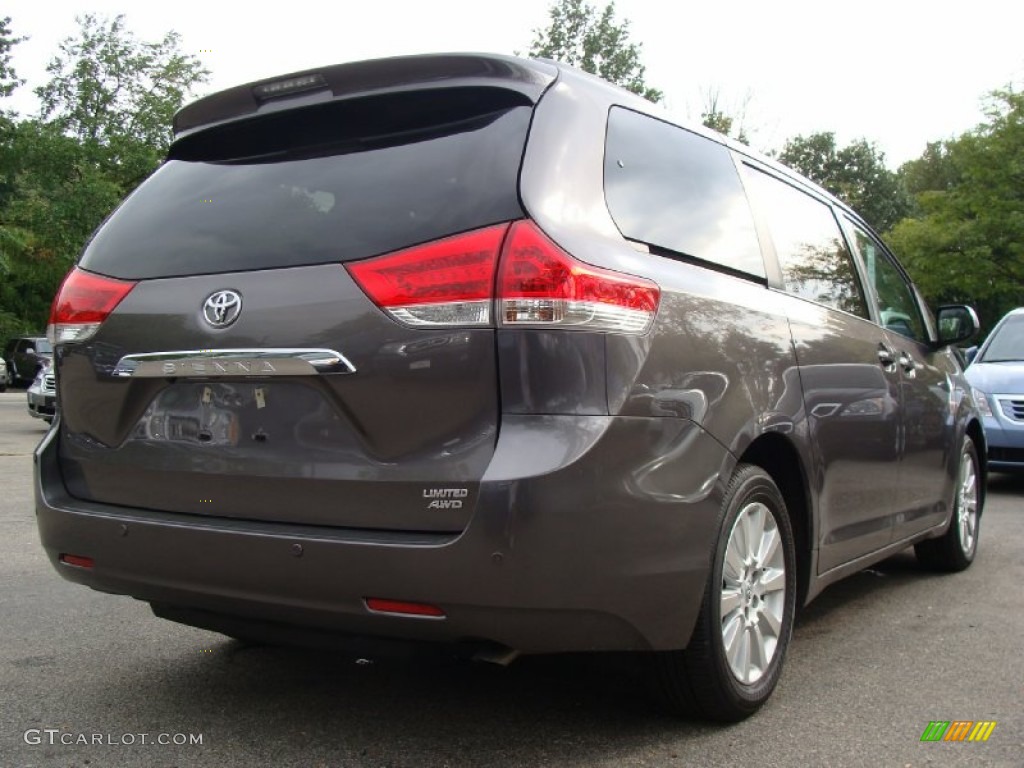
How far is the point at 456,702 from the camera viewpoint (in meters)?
3.16

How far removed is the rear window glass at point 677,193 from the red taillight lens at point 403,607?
1.10 meters

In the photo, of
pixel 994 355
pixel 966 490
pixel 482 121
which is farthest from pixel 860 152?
pixel 482 121

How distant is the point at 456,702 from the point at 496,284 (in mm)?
1475

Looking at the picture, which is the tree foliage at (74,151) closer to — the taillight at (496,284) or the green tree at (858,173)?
the taillight at (496,284)

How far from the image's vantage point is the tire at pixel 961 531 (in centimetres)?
521

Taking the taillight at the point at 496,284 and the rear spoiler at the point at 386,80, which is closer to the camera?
the taillight at the point at 496,284

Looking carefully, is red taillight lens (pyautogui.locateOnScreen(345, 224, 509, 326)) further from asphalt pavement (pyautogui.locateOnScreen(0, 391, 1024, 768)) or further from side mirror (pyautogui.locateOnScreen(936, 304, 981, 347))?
side mirror (pyautogui.locateOnScreen(936, 304, 981, 347))

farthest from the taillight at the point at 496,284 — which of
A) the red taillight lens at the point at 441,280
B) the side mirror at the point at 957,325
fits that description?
the side mirror at the point at 957,325

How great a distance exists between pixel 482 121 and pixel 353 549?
1140 mm

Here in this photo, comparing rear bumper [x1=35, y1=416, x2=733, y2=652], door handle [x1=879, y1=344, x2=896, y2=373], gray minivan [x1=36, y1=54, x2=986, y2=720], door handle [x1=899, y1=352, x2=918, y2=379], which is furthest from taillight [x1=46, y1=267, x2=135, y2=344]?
door handle [x1=899, y1=352, x2=918, y2=379]

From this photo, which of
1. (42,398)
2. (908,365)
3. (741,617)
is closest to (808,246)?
(908,365)

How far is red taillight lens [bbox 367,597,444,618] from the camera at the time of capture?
94.0 inches

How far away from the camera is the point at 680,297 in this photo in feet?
8.86

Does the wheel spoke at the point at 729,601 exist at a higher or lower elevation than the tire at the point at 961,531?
higher
